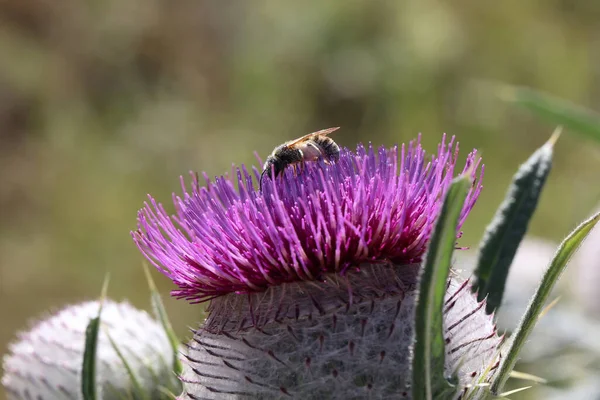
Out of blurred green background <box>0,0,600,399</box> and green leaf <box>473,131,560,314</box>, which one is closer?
green leaf <box>473,131,560,314</box>

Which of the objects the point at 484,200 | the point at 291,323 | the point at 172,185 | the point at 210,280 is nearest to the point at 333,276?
the point at 291,323

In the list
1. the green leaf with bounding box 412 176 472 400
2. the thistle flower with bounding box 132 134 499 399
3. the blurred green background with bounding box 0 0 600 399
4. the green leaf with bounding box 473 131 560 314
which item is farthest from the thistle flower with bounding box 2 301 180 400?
the blurred green background with bounding box 0 0 600 399

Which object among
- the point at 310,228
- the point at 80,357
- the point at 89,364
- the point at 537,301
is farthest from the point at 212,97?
the point at 537,301

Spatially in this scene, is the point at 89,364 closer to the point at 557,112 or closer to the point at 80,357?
the point at 80,357

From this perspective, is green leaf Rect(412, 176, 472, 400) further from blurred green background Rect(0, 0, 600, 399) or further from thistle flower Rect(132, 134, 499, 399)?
blurred green background Rect(0, 0, 600, 399)

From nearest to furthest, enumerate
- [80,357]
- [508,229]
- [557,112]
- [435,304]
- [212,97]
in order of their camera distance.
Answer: [435,304]
[508,229]
[80,357]
[557,112]
[212,97]

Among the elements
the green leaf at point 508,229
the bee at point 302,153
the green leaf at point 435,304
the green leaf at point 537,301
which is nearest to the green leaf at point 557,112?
the green leaf at point 508,229
